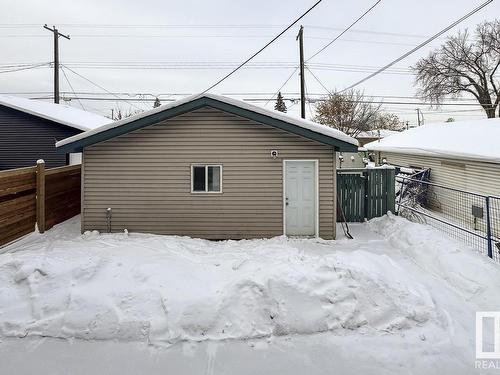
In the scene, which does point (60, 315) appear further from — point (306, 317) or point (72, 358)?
point (306, 317)

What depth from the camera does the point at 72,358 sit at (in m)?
3.86

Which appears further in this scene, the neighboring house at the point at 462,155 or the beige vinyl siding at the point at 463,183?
the neighboring house at the point at 462,155

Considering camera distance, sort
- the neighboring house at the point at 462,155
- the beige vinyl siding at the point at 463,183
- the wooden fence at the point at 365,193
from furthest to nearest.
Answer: the neighboring house at the point at 462,155
the beige vinyl siding at the point at 463,183
the wooden fence at the point at 365,193

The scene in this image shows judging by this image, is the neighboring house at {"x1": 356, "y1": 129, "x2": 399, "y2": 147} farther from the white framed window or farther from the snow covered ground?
the snow covered ground

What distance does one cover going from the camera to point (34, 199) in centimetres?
874

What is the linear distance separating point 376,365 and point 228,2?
13703 mm

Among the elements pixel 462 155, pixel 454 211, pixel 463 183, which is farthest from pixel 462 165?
pixel 454 211

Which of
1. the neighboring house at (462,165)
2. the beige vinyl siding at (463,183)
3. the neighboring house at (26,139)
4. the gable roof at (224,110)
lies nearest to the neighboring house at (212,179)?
the gable roof at (224,110)

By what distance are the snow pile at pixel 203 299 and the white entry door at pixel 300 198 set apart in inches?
121

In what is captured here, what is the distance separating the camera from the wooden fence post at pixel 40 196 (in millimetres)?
8781

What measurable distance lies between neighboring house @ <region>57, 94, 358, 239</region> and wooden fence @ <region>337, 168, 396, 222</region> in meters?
1.76

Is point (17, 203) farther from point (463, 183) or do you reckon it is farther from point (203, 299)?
point (463, 183)

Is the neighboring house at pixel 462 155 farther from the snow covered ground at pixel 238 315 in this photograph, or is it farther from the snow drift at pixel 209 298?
the snow drift at pixel 209 298

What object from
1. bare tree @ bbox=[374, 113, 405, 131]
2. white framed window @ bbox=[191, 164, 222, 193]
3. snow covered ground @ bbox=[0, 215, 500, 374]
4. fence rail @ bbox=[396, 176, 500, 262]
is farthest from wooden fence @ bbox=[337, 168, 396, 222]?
bare tree @ bbox=[374, 113, 405, 131]
